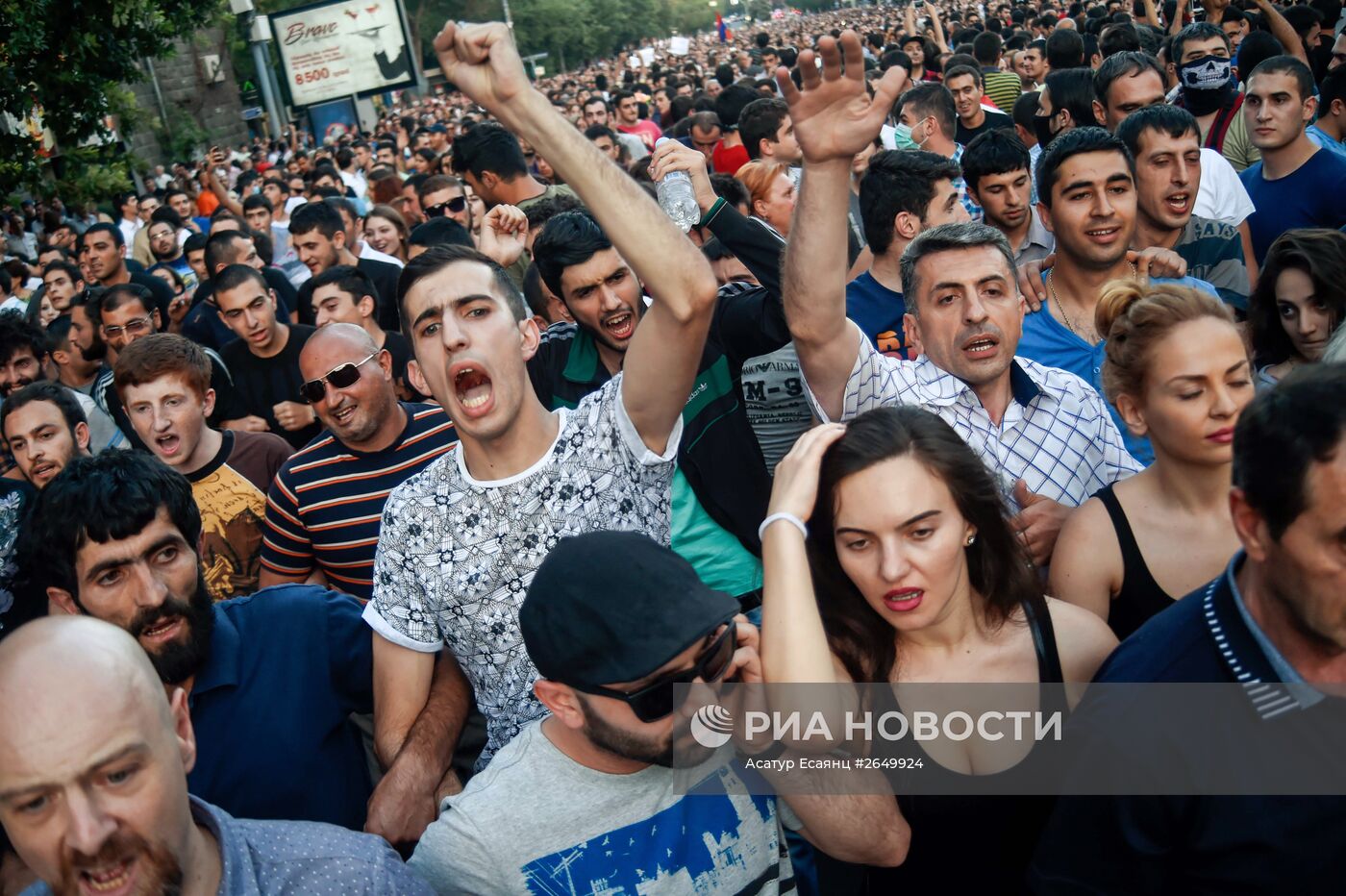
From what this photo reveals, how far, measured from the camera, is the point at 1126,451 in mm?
3182

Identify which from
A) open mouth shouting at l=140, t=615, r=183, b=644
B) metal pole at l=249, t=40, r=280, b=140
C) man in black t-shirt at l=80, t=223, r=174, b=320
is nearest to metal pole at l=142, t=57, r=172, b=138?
metal pole at l=249, t=40, r=280, b=140

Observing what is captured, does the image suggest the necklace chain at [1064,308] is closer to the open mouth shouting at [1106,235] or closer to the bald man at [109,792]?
the open mouth shouting at [1106,235]

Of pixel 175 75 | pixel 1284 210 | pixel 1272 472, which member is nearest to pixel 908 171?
pixel 1284 210

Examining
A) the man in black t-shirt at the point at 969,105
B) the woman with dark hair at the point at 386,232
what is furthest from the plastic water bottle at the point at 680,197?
the man in black t-shirt at the point at 969,105

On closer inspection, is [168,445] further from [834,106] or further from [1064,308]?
[1064,308]

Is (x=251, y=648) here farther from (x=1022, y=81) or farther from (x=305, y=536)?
(x=1022, y=81)

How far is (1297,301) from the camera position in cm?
363

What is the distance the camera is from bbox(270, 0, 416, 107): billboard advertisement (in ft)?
83.1

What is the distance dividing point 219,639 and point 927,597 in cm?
169

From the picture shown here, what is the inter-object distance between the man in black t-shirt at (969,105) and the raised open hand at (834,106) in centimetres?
605

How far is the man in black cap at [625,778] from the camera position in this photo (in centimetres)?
198

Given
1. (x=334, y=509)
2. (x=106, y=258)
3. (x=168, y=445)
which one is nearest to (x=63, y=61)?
(x=106, y=258)

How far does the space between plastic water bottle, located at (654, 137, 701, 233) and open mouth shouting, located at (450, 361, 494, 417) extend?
56.4 inches

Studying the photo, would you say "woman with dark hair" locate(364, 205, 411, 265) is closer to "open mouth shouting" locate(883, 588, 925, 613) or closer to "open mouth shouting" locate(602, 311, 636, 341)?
"open mouth shouting" locate(602, 311, 636, 341)
